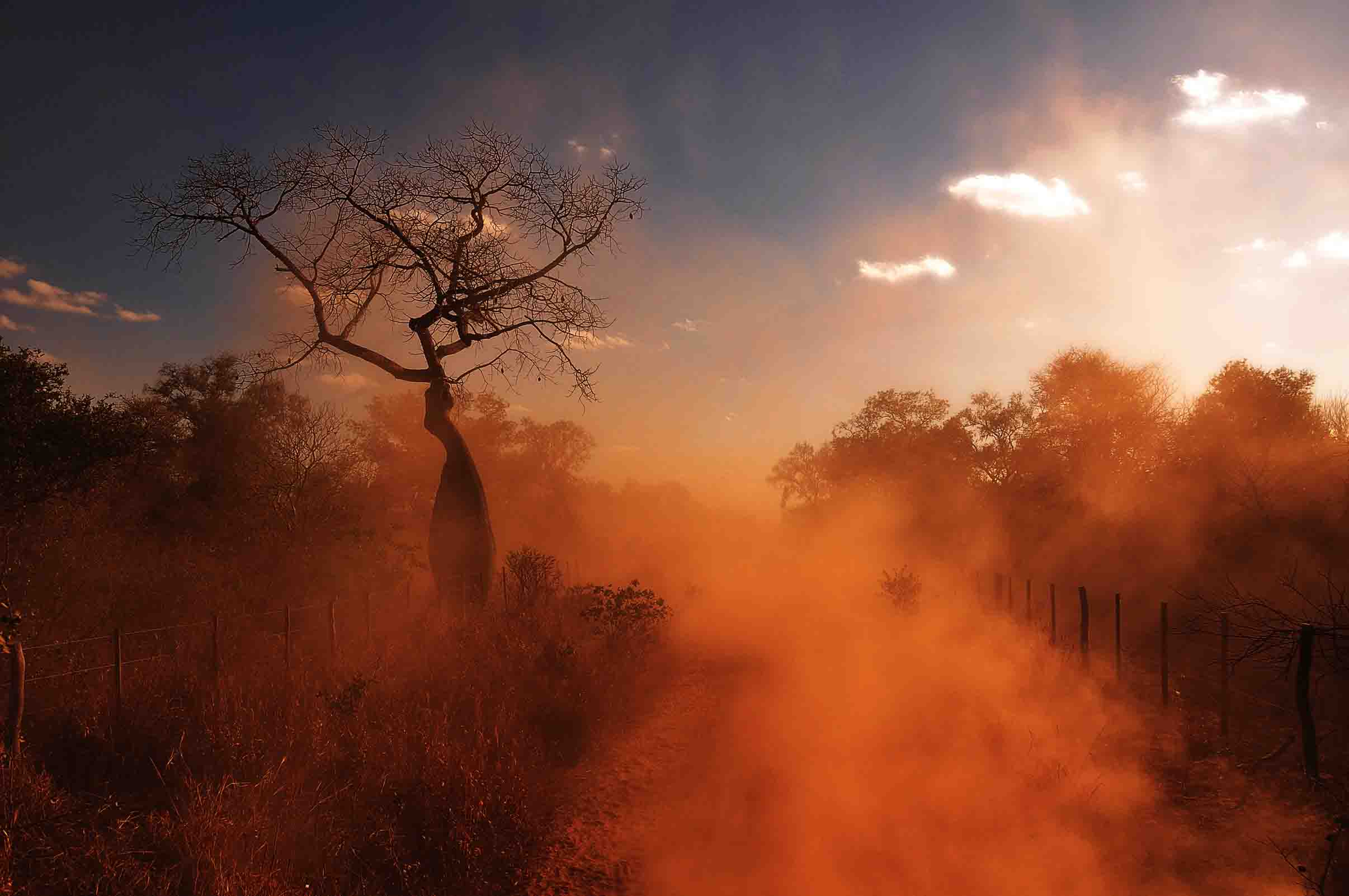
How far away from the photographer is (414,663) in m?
9.21

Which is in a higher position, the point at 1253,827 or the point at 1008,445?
the point at 1008,445

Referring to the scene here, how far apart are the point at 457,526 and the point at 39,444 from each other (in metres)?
7.11

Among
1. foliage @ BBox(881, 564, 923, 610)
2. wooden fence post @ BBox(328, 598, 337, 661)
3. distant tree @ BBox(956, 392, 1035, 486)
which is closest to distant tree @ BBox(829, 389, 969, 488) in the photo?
distant tree @ BBox(956, 392, 1035, 486)

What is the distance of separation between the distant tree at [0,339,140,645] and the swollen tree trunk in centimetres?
573

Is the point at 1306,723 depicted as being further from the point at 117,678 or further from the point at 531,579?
the point at 531,579

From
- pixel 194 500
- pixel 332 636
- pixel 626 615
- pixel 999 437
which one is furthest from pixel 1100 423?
pixel 194 500

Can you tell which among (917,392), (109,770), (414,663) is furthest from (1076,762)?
(917,392)

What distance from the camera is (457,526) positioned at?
1329 centimetres

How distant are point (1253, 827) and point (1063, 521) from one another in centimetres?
2119

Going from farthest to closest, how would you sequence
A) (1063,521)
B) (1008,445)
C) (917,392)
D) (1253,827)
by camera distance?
(917,392), (1008,445), (1063,521), (1253,827)

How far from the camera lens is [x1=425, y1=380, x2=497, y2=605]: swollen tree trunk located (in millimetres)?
13219

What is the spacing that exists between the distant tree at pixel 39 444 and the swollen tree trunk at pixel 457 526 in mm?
5727

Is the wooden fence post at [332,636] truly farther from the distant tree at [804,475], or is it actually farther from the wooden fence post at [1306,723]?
the distant tree at [804,475]

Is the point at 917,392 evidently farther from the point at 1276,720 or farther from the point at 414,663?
the point at 414,663
